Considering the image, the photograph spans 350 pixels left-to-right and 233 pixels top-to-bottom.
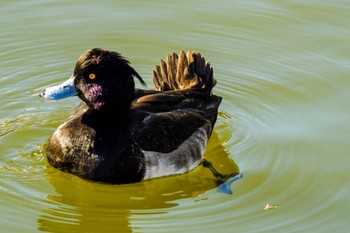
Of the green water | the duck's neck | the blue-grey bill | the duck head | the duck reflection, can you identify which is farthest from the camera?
the duck's neck

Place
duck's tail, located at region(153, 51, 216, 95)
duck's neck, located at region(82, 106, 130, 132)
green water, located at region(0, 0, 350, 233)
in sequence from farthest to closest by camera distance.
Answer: duck's tail, located at region(153, 51, 216, 95)
duck's neck, located at region(82, 106, 130, 132)
green water, located at region(0, 0, 350, 233)

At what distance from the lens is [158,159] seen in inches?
388

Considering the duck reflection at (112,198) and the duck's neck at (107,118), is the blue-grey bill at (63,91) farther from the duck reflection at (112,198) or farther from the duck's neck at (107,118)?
the duck reflection at (112,198)

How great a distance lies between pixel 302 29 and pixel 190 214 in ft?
15.7

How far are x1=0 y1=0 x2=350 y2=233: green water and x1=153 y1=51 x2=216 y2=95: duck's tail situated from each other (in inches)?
23.1

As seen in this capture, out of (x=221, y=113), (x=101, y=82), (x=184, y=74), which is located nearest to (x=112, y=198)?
(x=101, y=82)

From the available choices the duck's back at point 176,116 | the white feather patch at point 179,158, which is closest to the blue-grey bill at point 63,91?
the duck's back at point 176,116

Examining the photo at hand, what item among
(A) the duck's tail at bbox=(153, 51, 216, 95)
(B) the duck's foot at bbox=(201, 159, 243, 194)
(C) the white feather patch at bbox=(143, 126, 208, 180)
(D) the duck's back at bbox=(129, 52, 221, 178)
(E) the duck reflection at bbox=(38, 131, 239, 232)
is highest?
(A) the duck's tail at bbox=(153, 51, 216, 95)

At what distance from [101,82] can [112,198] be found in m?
1.25

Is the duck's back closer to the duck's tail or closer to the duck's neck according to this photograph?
the duck's tail

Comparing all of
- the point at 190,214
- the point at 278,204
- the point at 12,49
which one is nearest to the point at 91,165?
the point at 190,214

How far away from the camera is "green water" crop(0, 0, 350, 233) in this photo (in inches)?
361

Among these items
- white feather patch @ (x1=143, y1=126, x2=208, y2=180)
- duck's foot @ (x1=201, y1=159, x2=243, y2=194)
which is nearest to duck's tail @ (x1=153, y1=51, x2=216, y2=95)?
white feather patch @ (x1=143, y1=126, x2=208, y2=180)

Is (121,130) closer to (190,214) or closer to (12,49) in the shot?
(190,214)
